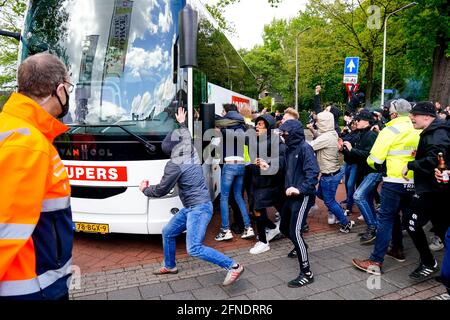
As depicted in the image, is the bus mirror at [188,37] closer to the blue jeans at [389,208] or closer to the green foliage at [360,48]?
the blue jeans at [389,208]

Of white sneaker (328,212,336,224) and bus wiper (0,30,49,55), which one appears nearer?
bus wiper (0,30,49,55)

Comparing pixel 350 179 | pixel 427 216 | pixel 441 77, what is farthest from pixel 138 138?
pixel 441 77

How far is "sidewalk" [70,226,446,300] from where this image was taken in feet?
12.4

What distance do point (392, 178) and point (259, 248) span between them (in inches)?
76.5

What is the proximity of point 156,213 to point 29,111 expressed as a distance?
3.08 m

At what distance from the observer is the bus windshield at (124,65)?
4516 mm

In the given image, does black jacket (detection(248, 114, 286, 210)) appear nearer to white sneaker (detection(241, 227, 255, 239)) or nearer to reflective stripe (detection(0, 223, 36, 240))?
white sneaker (detection(241, 227, 255, 239))

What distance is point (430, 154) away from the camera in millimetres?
3684

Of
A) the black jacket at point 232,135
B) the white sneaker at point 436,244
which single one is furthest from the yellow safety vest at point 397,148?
the black jacket at point 232,135

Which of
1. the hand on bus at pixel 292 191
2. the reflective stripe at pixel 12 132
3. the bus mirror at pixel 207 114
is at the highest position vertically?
the bus mirror at pixel 207 114

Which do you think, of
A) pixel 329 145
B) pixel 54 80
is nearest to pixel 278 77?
pixel 329 145

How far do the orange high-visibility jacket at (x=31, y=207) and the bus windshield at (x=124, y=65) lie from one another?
2.69 m

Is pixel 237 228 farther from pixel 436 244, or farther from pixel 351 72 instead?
pixel 351 72

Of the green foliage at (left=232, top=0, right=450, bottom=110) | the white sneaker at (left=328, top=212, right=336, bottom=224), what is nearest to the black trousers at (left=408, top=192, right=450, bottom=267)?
the white sneaker at (left=328, top=212, right=336, bottom=224)
